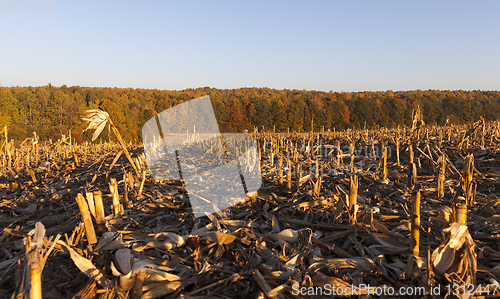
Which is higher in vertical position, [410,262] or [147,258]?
[410,262]

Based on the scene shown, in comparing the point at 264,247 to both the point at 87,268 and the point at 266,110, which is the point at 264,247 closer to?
the point at 87,268

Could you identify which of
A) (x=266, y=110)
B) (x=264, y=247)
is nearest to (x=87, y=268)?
(x=264, y=247)

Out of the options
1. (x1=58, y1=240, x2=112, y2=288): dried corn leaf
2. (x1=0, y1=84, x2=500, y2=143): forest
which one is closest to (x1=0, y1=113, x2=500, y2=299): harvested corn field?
(x1=58, y1=240, x2=112, y2=288): dried corn leaf

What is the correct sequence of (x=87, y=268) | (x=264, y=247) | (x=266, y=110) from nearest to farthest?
1. (x=87, y=268)
2. (x=264, y=247)
3. (x=266, y=110)

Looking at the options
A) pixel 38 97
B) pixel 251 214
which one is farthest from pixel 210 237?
pixel 38 97

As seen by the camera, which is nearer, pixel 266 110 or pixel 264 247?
pixel 264 247

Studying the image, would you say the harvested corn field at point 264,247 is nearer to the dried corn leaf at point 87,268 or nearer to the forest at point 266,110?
the dried corn leaf at point 87,268

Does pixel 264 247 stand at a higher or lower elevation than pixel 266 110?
lower

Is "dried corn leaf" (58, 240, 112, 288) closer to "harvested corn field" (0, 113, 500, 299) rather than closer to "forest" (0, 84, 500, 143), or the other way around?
"harvested corn field" (0, 113, 500, 299)

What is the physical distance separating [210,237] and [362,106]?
50284mm

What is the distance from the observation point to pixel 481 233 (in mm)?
2371

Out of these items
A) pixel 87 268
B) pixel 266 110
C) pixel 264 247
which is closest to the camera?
pixel 87 268

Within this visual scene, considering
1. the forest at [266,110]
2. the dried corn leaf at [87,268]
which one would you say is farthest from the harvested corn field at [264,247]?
the forest at [266,110]

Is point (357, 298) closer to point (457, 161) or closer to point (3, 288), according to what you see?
point (3, 288)
